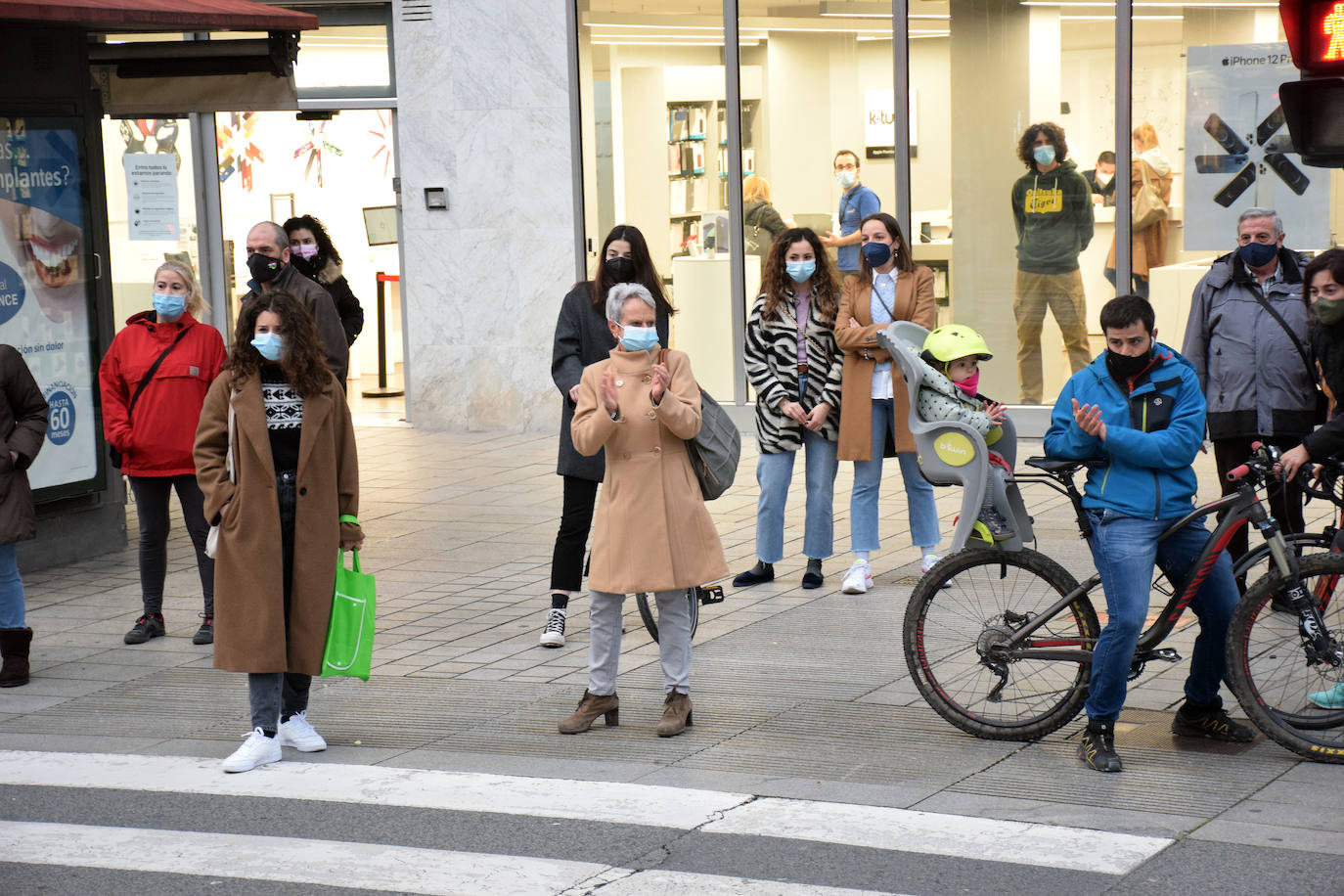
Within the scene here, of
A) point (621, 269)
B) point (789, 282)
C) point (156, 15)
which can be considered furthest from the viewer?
point (156, 15)

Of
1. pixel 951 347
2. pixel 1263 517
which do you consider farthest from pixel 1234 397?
pixel 1263 517

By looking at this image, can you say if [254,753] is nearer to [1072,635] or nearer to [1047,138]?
[1072,635]

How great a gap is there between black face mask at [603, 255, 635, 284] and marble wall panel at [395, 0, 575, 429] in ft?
23.2

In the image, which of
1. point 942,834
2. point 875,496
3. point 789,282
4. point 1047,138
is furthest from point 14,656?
point 1047,138

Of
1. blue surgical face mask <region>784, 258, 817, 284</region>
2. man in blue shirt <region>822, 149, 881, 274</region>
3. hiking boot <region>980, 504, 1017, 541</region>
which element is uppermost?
man in blue shirt <region>822, 149, 881, 274</region>

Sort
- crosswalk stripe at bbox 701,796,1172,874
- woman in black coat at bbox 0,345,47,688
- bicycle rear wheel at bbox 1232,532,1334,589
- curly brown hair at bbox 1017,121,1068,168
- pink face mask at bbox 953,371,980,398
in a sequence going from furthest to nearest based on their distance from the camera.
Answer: curly brown hair at bbox 1017,121,1068,168
woman in black coat at bbox 0,345,47,688
pink face mask at bbox 953,371,980,398
bicycle rear wheel at bbox 1232,532,1334,589
crosswalk stripe at bbox 701,796,1172,874

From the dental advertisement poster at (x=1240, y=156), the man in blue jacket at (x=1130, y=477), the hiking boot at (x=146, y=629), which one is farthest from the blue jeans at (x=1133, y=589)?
the dental advertisement poster at (x=1240, y=156)

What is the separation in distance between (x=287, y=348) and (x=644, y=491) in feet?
4.61

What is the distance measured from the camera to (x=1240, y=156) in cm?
1282

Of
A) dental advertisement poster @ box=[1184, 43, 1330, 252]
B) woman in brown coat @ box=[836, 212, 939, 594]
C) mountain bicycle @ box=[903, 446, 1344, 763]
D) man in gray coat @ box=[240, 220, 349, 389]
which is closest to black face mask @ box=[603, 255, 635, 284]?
woman in brown coat @ box=[836, 212, 939, 594]

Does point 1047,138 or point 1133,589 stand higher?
point 1047,138

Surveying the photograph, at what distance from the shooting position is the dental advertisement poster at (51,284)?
995cm

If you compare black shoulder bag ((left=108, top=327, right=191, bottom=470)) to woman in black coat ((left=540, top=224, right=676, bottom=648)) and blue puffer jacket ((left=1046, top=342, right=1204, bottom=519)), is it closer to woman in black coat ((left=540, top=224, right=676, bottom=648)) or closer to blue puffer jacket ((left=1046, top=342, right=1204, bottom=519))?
woman in black coat ((left=540, top=224, right=676, bottom=648))

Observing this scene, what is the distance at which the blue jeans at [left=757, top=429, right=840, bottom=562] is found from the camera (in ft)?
29.3
